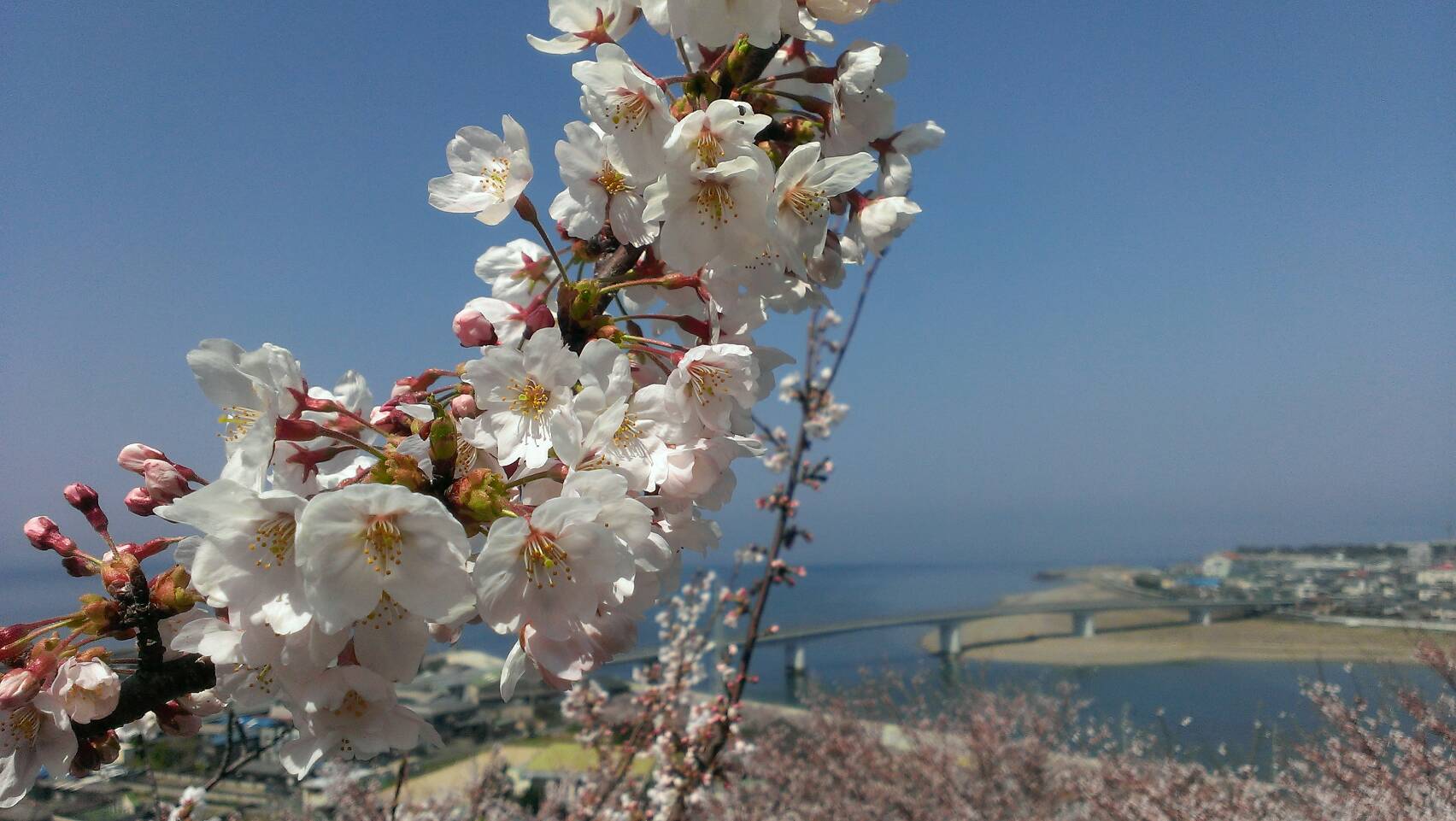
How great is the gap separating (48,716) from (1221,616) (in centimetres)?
2226

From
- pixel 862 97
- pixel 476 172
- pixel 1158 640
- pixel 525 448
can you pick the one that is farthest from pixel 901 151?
pixel 1158 640

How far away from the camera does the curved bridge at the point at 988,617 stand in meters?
15.5

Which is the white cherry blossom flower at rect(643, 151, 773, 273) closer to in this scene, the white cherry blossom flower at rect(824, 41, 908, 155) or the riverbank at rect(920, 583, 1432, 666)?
the white cherry blossom flower at rect(824, 41, 908, 155)

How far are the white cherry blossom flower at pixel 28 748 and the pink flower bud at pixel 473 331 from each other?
0.59 metres

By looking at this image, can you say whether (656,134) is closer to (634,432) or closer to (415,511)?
(634,432)

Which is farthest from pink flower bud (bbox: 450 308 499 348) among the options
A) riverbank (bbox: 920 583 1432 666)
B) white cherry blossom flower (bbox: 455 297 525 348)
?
riverbank (bbox: 920 583 1432 666)

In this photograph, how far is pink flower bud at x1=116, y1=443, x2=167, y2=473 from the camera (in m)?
0.76

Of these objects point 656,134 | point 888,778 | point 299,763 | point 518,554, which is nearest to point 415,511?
point 518,554

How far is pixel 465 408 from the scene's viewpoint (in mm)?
752

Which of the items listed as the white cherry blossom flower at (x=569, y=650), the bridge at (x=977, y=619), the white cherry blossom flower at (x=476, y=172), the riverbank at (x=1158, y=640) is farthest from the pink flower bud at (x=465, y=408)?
the bridge at (x=977, y=619)

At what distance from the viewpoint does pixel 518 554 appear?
2.15ft

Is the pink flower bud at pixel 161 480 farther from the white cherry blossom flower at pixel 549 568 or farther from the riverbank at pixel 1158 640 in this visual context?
the riverbank at pixel 1158 640

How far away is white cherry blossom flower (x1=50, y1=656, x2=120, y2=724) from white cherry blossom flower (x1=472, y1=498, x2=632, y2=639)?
0.46 meters

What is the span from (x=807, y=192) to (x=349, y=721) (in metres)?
0.79
